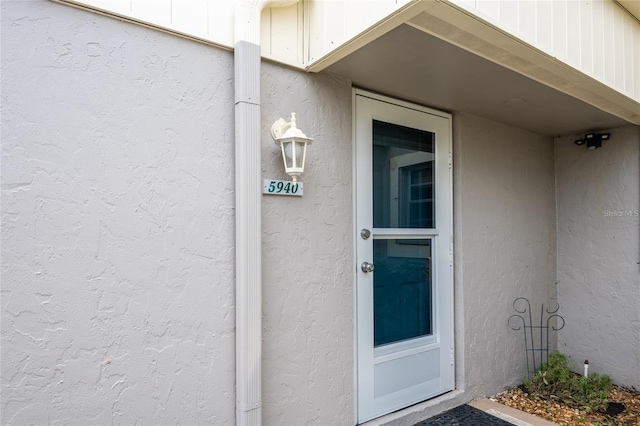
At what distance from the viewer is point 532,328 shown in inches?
145

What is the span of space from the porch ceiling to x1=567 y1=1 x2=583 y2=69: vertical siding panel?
0.87ft

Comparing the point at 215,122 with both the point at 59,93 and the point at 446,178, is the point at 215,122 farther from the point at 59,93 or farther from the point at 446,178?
the point at 446,178

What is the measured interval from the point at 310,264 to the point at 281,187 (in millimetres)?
470

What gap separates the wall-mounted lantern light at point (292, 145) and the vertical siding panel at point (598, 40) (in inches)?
71.6

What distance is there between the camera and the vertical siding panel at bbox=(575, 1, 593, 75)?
237cm

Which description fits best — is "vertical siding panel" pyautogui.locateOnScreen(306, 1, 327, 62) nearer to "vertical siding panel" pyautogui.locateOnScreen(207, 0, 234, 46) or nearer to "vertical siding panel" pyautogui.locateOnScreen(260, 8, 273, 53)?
"vertical siding panel" pyautogui.locateOnScreen(260, 8, 273, 53)

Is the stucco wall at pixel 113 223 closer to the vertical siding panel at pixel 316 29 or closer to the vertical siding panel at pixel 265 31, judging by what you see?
the vertical siding panel at pixel 265 31

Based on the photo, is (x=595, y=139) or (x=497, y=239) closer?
(x=497, y=239)

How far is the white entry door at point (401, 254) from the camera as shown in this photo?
2.63 m

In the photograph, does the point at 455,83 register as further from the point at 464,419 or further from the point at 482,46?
the point at 464,419

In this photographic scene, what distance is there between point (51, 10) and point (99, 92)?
0.34m

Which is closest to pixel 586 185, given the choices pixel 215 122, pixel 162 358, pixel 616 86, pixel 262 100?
pixel 616 86

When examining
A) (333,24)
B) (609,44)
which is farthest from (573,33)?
(333,24)

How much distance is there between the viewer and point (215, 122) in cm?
198
